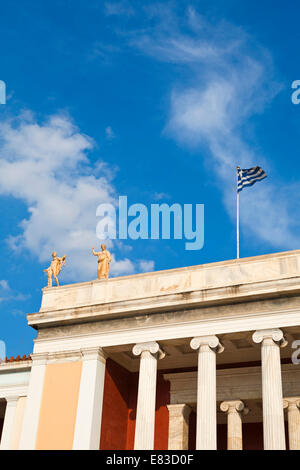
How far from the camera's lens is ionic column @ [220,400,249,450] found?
76.0 ft

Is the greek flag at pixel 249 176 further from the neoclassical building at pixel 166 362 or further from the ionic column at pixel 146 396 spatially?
the ionic column at pixel 146 396

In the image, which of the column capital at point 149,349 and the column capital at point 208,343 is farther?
the column capital at point 149,349

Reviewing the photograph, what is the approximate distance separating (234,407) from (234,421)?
57 centimetres

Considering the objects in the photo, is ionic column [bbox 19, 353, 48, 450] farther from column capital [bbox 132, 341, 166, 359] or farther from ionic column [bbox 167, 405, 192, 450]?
ionic column [bbox 167, 405, 192, 450]

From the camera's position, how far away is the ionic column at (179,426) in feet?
79.7

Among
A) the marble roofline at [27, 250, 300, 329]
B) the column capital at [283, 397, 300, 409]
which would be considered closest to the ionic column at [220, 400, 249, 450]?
the column capital at [283, 397, 300, 409]

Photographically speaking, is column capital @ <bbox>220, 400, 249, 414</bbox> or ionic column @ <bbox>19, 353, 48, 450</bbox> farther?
column capital @ <bbox>220, 400, 249, 414</bbox>

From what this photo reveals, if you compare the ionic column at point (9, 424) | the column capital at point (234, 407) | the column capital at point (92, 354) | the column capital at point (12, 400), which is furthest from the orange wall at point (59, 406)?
the column capital at point (234, 407)

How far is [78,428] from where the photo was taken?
885 inches

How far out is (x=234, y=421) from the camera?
78.4 feet

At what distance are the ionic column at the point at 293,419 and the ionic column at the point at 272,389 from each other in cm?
331

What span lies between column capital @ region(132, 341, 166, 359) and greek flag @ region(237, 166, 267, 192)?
27.4ft

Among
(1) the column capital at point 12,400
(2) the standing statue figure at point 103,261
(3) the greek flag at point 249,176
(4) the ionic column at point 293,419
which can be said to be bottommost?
(4) the ionic column at point 293,419
